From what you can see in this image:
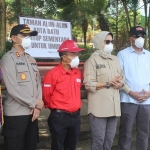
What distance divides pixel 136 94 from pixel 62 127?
1048 mm

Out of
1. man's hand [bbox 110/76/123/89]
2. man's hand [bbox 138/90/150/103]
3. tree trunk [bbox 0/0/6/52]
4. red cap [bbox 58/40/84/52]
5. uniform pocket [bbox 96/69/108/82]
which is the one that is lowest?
man's hand [bbox 138/90/150/103]

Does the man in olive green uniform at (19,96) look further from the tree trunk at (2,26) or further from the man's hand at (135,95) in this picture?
the tree trunk at (2,26)

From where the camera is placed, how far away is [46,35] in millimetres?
4281

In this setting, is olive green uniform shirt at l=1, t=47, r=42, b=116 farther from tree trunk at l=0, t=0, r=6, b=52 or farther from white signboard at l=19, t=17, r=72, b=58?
tree trunk at l=0, t=0, r=6, b=52

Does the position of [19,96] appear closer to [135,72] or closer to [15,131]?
[15,131]

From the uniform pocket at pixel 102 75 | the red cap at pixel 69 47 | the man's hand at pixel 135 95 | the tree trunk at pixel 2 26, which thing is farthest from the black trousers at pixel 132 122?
the tree trunk at pixel 2 26

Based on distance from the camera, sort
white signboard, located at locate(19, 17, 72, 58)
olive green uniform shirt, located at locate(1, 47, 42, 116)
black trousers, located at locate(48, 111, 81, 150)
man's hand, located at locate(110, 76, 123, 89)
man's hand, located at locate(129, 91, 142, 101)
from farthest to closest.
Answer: white signboard, located at locate(19, 17, 72, 58)
man's hand, located at locate(129, 91, 142, 101)
man's hand, located at locate(110, 76, 123, 89)
black trousers, located at locate(48, 111, 81, 150)
olive green uniform shirt, located at locate(1, 47, 42, 116)

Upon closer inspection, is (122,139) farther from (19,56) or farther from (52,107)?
(19,56)

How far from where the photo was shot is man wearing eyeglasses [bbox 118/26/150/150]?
3.49 m

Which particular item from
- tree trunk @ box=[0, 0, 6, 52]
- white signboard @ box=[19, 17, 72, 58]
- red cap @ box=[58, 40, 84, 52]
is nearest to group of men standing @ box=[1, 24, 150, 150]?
red cap @ box=[58, 40, 84, 52]

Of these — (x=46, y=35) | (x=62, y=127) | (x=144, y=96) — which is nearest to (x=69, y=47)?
(x=62, y=127)

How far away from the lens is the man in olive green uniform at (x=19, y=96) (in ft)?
9.09

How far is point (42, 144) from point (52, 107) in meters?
1.12

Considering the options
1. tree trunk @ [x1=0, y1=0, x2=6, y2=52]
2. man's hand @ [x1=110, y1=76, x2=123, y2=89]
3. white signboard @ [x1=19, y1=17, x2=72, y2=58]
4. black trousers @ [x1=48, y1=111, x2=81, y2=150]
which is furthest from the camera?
tree trunk @ [x1=0, y1=0, x2=6, y2=52]
